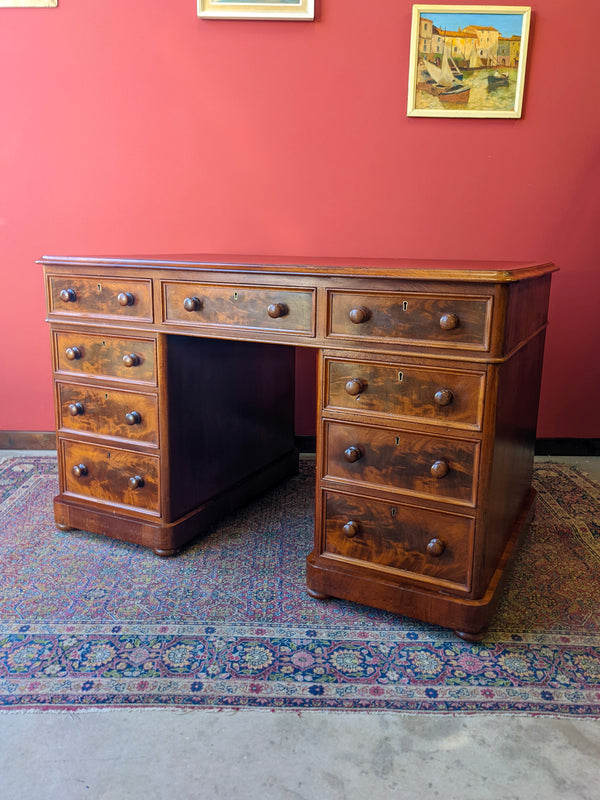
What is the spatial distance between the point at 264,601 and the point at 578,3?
292 cm

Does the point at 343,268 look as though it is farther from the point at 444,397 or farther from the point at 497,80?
the point at 497,80

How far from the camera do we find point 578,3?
295 centimetres

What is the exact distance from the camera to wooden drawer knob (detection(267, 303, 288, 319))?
1.96 m

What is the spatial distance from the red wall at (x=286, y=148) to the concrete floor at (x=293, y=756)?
224 cm

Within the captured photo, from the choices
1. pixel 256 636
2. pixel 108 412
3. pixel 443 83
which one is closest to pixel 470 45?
pixel 443 83

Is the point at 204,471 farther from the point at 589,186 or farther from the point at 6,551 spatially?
the point at 589,186

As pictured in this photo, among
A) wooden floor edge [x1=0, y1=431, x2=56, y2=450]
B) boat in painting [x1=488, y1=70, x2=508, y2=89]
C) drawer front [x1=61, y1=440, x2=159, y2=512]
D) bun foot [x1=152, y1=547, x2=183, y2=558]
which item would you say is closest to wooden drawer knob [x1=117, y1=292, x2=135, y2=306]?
drawer front [x1=61, y1=440, x2=159, y2=512]

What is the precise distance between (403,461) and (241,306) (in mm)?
690

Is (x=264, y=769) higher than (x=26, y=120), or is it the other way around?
(x=26, y=120)

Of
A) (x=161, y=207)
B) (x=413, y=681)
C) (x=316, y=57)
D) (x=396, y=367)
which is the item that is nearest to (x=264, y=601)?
(x=413, y=681)

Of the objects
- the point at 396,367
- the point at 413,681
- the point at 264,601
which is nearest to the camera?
the point at 413,681

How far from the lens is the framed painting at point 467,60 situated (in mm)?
2951

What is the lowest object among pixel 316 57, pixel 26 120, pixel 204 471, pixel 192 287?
pixel 204 471

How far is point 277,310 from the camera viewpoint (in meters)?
1.96
